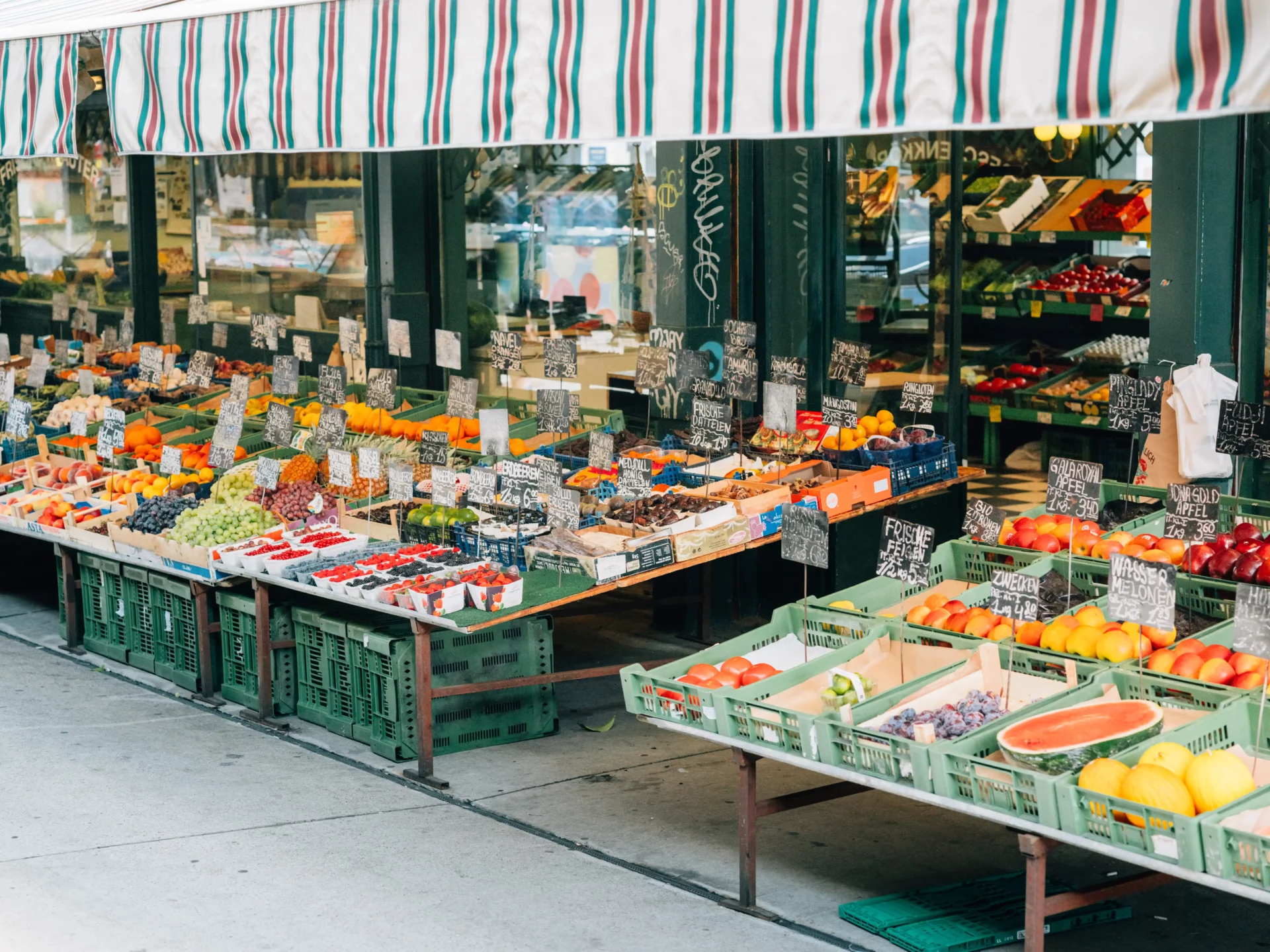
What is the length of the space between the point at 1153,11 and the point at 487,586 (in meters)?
3.66

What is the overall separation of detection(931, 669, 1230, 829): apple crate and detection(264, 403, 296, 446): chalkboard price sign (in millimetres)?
5135

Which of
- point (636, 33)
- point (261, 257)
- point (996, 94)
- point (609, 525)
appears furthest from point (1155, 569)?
point (261, 257)

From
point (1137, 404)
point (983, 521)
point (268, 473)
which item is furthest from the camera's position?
point (268, 473)

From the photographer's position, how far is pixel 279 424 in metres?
9.26

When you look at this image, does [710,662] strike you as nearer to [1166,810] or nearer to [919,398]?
[1166,810]

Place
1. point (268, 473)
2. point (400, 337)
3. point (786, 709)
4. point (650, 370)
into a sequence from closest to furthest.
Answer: point (786, 709) → point (268, 473) → point (650, 370) → point (400, 337)

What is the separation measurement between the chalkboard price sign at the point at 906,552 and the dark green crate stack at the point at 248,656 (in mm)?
3361

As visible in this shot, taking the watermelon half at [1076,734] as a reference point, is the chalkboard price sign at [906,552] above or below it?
above

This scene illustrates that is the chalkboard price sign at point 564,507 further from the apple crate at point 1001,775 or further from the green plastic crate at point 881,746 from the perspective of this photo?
the apple crate at point 1001,775

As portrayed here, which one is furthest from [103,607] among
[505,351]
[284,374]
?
[505,351]

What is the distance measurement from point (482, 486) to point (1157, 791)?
3952 mm

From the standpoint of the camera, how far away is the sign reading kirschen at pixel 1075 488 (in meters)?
6.63

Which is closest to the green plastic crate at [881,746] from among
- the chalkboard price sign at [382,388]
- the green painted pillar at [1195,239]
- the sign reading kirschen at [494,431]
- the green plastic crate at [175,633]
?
the green painted pillar at [1195,239]

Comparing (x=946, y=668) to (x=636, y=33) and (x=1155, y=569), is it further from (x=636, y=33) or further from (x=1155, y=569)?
(x=636, y=33)
